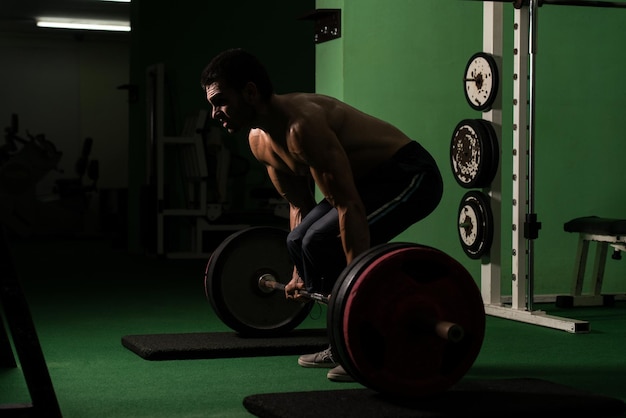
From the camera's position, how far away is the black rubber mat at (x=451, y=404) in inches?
93.5

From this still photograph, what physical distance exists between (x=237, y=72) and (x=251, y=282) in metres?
1.10

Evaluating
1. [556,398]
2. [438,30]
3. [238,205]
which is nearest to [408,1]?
[438,30]

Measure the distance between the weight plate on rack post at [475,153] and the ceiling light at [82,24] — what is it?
27.8 ft

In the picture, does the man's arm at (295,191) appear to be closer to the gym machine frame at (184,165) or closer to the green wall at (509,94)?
the green wall at (509,94)

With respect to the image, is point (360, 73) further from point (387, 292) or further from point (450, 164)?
point (387, 292)

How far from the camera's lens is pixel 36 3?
10953mm

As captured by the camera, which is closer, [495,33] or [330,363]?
[330,363]

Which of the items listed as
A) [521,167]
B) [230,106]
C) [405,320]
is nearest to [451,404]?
[405,320]

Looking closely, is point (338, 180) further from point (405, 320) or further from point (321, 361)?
point (321, 361)

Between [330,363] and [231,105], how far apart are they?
0.92 m

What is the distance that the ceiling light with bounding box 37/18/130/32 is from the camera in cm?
1224

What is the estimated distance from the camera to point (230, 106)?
9.39 ft

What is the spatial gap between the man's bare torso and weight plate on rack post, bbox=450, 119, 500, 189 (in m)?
1.32

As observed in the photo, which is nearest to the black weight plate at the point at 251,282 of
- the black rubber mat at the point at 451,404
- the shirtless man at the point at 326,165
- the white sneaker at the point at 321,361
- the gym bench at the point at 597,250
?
the shirtless man at the point at 326,165
